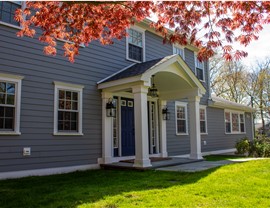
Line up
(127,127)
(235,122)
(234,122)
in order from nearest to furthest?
(127,127), (234,122), (235,122)

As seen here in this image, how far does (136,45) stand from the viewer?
11.0 meters

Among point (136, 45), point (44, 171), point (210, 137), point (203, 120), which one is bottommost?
point (44, 171)

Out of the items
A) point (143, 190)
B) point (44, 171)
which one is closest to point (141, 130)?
point (143, 190)

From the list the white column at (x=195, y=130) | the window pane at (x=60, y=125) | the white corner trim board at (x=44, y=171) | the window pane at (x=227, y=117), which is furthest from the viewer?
the window pane at (x=227, y=117)

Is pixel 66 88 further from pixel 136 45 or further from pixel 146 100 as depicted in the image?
pixel 136 45

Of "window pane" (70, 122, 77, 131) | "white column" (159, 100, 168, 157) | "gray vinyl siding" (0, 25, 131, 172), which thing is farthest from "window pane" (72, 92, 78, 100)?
"white column" (159, 100, 168, 157)

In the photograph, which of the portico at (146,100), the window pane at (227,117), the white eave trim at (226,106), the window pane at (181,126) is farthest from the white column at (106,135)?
the window pane at (227,117)

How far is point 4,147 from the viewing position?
6723mm

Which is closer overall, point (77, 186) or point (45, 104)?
point (77, 186)

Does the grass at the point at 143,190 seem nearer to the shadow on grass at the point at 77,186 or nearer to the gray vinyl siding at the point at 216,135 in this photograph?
the shadow on grass at the point at 77,186

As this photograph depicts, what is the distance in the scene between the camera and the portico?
8.03 meters

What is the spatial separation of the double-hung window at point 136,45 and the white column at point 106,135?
221cm

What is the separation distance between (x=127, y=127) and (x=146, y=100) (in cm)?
227

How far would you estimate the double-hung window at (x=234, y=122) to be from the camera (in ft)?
56.1
